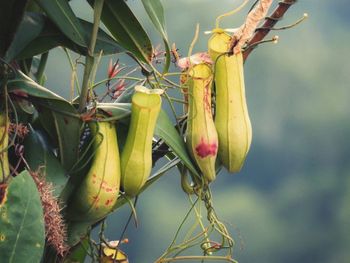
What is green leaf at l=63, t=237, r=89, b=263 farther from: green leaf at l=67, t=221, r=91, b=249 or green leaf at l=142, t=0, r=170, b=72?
green leaf at l=142, t=0, r=170, b=72

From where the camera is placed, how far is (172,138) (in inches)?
30.5

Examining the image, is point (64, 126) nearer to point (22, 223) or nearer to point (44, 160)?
point (44, 160)

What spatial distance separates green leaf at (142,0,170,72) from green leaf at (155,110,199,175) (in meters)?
0.06

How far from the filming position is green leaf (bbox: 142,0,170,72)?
0.77 meters

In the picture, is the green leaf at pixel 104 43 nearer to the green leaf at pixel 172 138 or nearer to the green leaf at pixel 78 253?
the green leaf at pixel 172 138

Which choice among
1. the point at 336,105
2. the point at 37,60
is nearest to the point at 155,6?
the point at 37,60

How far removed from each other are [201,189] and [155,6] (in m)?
0.21

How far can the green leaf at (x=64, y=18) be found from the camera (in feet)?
2.44

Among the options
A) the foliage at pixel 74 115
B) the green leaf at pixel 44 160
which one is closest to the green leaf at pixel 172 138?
the foliage at pixel 74 115

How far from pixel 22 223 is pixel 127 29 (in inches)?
10.7

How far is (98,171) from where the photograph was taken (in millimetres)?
717

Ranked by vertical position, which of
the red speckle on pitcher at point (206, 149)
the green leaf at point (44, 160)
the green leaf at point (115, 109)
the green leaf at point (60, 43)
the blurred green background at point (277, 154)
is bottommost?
the blurred green background at point (277, 154)

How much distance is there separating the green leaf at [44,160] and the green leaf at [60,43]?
9cm

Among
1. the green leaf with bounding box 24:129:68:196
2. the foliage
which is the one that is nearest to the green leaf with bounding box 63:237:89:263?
the foliage
